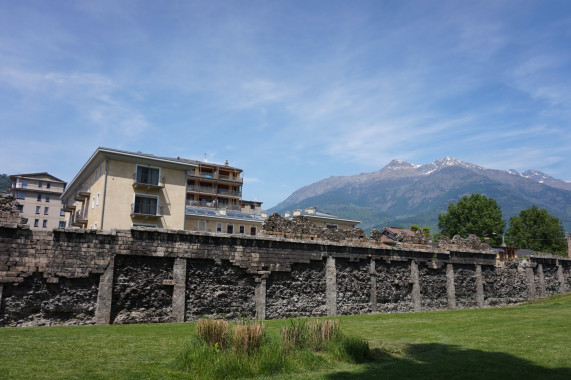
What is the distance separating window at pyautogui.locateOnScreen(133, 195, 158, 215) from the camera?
43500 mm

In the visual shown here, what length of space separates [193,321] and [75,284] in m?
5.11

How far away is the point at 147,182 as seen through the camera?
44.0m

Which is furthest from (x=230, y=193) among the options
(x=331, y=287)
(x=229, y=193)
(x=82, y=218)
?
(x=331, y=287)

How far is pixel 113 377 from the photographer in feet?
31.2

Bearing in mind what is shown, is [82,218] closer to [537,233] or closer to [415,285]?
[415,285]

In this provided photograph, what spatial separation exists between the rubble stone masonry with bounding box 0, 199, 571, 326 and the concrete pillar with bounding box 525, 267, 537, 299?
9.61 m

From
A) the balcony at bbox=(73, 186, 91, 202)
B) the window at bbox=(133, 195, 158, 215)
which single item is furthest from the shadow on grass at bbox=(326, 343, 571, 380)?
the balcony at bbox=(73, 186, 91, 202)

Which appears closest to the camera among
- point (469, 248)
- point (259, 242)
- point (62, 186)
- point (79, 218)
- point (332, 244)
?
point (259, 242)

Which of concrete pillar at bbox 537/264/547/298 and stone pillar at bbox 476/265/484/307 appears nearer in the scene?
stone pillar at bbox 476/265/484/307

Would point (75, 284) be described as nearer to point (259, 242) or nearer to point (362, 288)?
point (259, 242)

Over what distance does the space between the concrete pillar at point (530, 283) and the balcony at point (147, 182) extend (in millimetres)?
33200

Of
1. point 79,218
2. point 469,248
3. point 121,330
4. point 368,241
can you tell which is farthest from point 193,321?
point 79,218

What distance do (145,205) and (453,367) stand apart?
37.2 metres

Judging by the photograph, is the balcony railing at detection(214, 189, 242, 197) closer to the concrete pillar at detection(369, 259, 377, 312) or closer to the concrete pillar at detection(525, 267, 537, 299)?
the concrete pillar at detection(525, 267, 537, 299)
